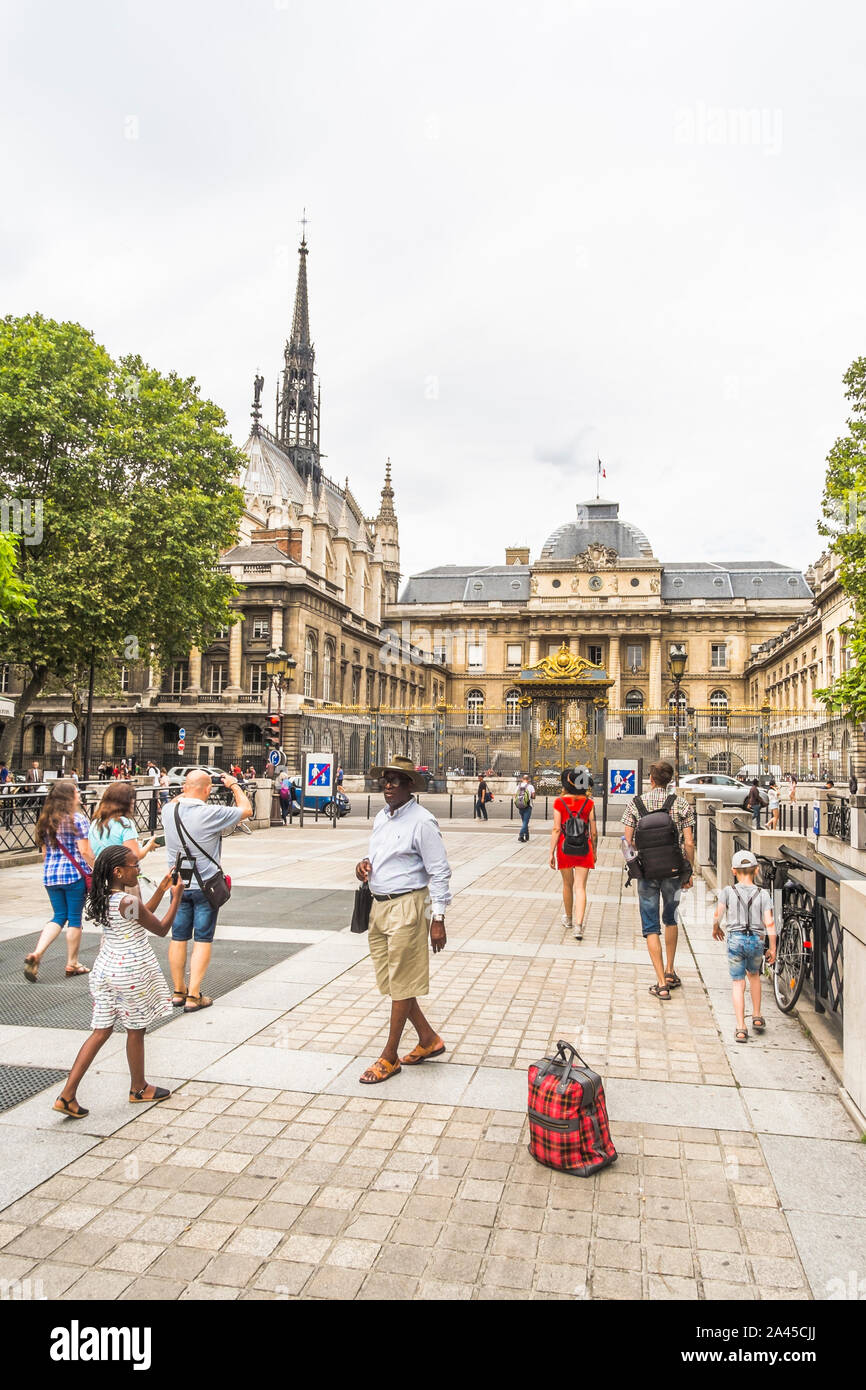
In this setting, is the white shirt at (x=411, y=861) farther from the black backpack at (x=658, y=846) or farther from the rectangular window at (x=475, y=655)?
the rectangular window at (x=475, y=655)

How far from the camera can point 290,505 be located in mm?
69312

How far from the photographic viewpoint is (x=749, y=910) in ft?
21.1

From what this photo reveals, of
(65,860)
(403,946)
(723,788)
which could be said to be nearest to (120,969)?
(403,946)

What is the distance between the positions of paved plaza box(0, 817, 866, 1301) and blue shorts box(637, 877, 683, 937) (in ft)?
2.09

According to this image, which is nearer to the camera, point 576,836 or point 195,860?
point 195,860

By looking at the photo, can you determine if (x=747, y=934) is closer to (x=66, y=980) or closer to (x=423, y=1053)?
(x=423, y=1053)

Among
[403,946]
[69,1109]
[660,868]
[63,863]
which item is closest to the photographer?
[69,1109]

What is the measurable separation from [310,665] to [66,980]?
4990 cm

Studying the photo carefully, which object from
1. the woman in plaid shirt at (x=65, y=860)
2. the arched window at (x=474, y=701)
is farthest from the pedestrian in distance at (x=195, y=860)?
the arched window at (x=474, y=701)

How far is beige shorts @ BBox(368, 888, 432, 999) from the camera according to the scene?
536cm

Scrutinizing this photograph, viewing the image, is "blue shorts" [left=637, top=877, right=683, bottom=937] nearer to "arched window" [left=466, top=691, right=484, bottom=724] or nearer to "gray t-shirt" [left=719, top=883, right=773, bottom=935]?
"gray t-shirt" [left=719, top=883, right=773, bottom=935]

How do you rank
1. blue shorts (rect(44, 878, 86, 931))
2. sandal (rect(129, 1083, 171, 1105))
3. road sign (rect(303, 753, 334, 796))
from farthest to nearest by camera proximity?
road sign (rect(303, 753, 334, 796)) < blue shorts (rect(44, 878, 86, 931)) < sandal (rect(129, 1083, 171, 1105))

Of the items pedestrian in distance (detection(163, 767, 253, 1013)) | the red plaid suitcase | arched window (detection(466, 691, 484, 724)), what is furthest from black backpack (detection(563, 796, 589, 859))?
arched window (detection(466, 691, 484, 724))
